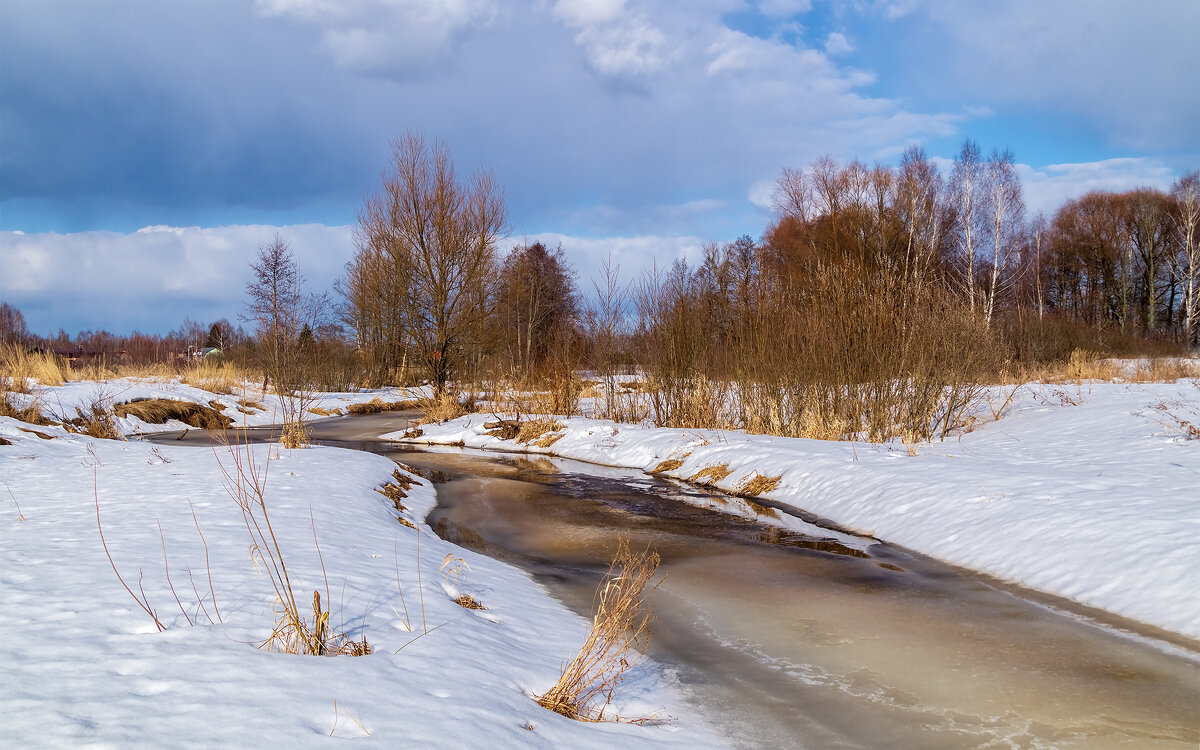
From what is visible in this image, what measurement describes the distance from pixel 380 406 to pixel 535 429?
1197 centimetres

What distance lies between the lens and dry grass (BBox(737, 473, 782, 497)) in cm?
1010

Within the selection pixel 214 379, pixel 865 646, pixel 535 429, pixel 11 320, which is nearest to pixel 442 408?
pixel 535 429

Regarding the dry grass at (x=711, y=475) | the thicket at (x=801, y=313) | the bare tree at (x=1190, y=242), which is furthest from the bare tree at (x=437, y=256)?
the bare tree at (x=1190, y=242)

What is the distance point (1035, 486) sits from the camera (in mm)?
7332

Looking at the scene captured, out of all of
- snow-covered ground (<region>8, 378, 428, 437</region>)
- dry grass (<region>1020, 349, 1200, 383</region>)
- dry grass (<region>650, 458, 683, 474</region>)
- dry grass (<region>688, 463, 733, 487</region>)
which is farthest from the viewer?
dry grass (<region>1020, 349, 1200, 383</region>)

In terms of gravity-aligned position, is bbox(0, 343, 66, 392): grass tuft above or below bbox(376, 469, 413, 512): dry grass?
above

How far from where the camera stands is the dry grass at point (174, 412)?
19250 millimetres

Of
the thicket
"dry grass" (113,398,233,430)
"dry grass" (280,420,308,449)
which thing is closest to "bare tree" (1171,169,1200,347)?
the thicket

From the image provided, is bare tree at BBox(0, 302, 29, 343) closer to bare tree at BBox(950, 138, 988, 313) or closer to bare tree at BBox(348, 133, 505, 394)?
bare tree at BBox(348, 133, 505, 394)

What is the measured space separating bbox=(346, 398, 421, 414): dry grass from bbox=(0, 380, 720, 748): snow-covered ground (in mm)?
19672

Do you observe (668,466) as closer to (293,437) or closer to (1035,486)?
(1035,486)

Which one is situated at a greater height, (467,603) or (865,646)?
(467,603)

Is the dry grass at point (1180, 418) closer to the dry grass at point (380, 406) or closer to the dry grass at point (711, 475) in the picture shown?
the dry grass at point (711, 475)

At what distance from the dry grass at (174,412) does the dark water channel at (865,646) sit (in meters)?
15.4
